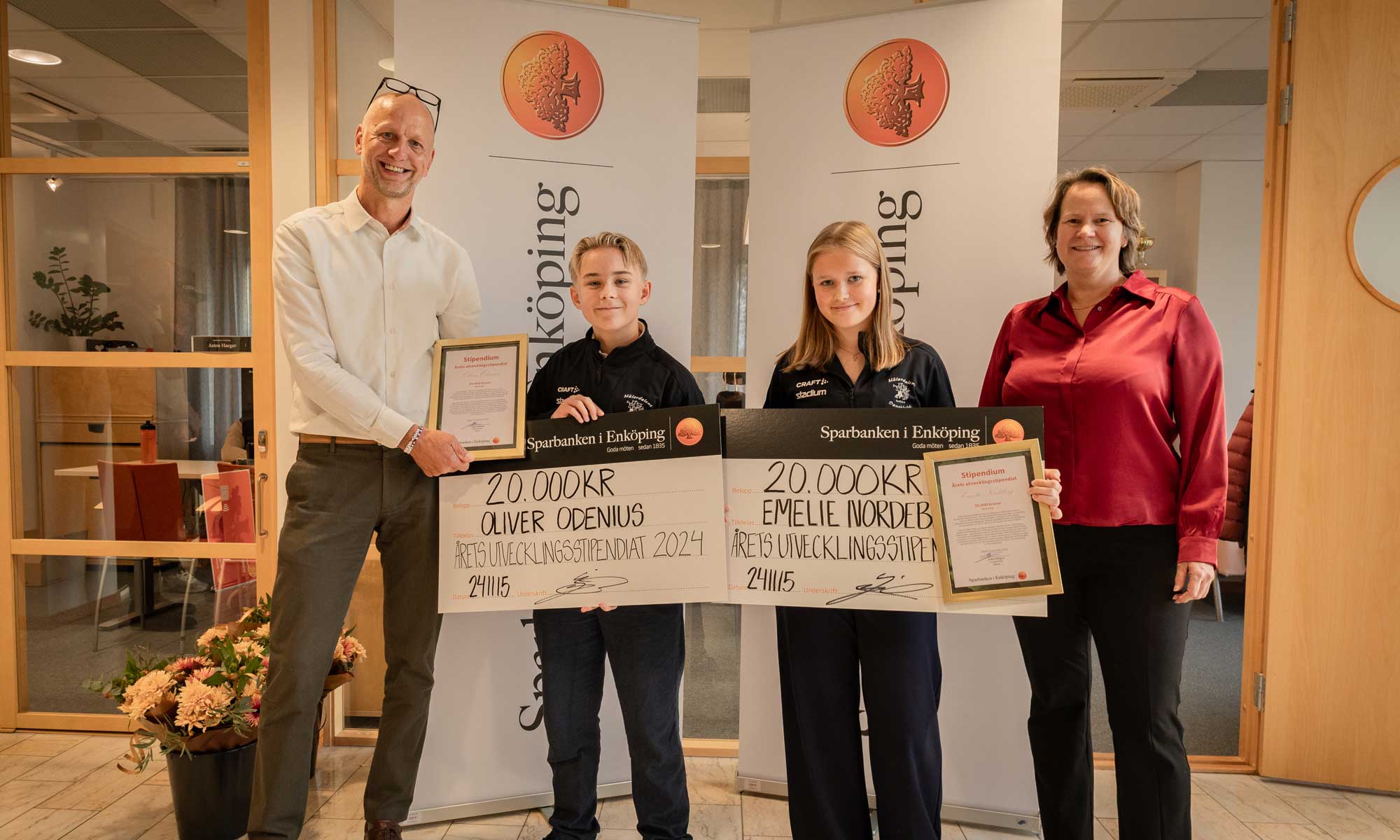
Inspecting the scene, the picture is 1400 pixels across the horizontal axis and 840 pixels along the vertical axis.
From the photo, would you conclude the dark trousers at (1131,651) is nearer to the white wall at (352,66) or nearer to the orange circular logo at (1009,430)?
the orange circular logo at (1009,430)

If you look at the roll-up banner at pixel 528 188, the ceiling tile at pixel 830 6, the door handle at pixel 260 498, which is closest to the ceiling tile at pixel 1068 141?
the ceiling tile at pixel 830 6

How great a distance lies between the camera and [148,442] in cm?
296

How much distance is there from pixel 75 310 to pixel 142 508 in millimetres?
793

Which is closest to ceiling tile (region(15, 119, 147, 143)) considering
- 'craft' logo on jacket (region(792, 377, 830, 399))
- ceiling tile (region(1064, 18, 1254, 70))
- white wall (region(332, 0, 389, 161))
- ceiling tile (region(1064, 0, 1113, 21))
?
white wall (region(332, 0, 389, 161))

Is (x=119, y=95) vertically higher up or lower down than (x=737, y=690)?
higher up

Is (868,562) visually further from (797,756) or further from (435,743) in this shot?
(435,743)

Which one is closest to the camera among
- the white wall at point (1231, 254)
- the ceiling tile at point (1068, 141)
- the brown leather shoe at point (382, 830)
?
the brown leather shoe at point (382, 830)

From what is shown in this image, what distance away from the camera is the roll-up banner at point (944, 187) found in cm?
229

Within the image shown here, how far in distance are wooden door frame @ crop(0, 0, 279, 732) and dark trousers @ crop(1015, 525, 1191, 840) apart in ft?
8.56

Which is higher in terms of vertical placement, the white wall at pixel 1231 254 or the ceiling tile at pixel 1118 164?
the ceiling tile at pixel 1118 164

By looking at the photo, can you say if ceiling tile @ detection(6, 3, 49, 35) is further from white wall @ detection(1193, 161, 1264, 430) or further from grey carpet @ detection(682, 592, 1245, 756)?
white wall @ detection(1193, 161, 1264, 430)

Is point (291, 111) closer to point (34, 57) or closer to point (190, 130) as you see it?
point (190, 130)

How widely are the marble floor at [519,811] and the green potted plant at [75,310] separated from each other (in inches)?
60.8

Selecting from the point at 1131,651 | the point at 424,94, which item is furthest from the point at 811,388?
the point at 424,94
